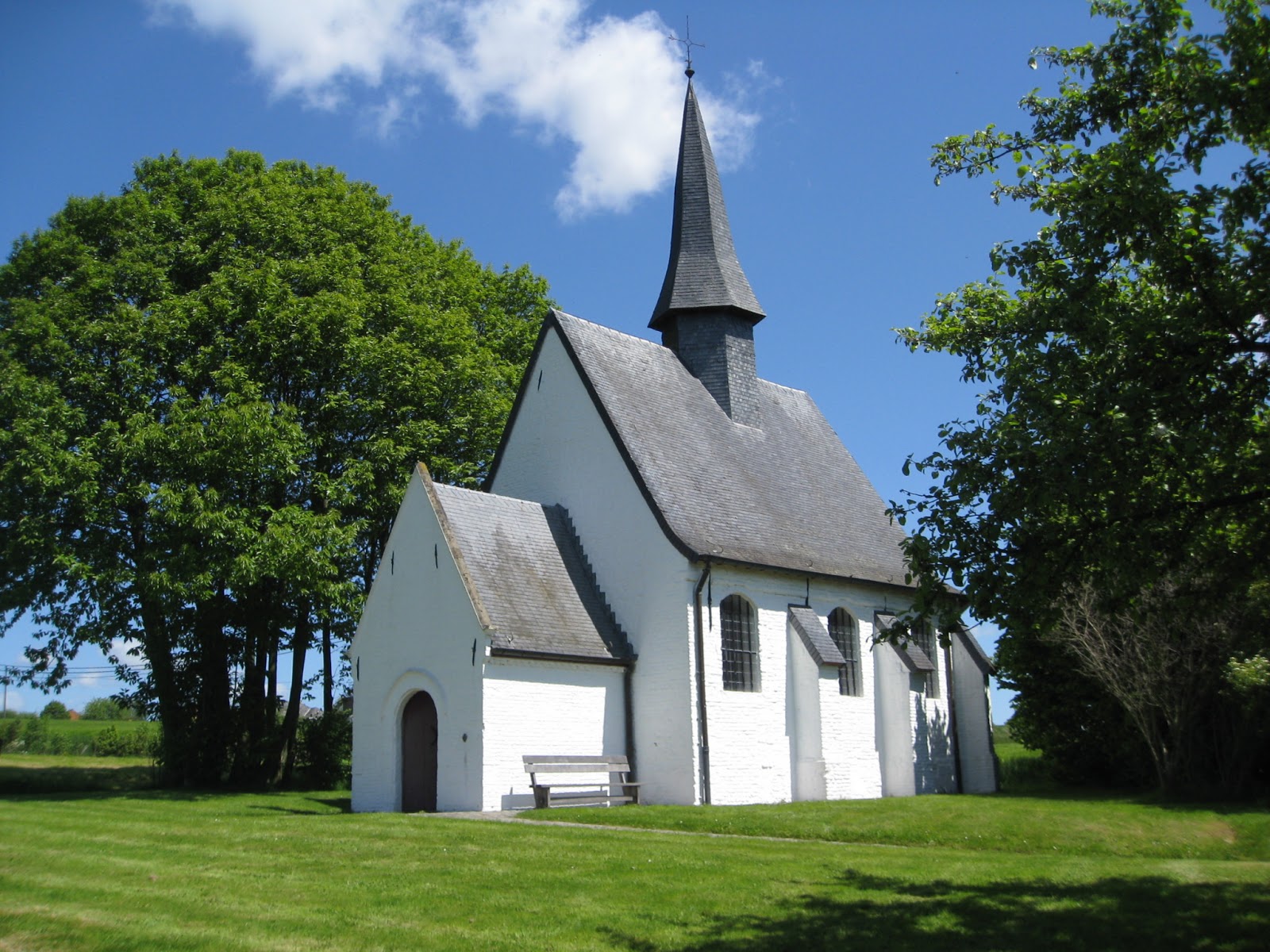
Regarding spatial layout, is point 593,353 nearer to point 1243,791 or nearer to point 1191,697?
point 1191,697

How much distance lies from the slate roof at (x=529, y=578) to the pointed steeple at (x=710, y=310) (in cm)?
555

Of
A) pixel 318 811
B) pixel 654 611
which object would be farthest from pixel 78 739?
pixel 654 611

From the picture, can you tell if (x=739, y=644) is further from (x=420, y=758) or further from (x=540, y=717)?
(x=420, y=758)

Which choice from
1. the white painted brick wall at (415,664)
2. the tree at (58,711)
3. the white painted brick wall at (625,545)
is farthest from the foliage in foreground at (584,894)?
the tree at (58,711)

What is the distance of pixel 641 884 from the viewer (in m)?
9.53

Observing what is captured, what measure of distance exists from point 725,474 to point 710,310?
452 centimetres

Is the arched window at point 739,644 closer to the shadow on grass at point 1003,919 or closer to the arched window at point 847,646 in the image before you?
the arched window at point 847,646

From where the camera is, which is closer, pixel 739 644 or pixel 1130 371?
pixel 1130 371

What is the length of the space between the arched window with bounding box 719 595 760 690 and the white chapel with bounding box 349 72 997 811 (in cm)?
5

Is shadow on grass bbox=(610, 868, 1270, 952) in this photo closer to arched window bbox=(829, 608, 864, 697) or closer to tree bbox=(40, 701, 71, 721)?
arched window bbox=(829, 608, 864, 697)

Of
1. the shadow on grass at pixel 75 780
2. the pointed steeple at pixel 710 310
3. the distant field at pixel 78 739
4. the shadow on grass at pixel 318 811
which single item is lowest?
the shadow on grass at pixel 318 811

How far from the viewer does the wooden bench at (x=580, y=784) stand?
60.1ft

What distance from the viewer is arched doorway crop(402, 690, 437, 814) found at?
66.8 feet

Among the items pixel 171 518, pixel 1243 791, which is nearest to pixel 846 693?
pixel 1243 791
